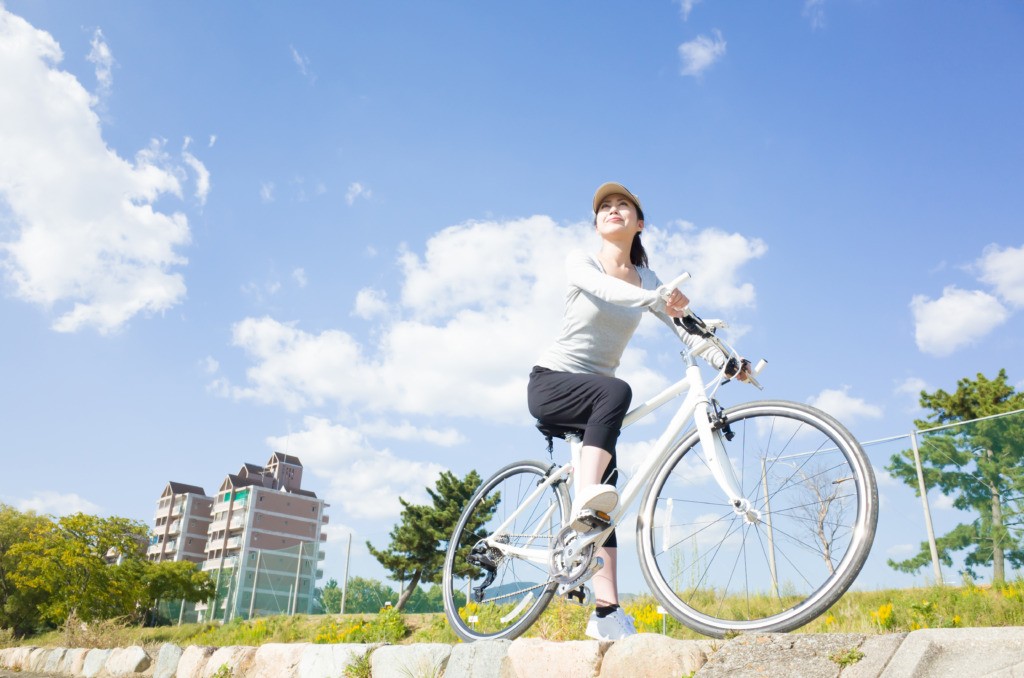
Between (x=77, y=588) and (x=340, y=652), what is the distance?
2000cm

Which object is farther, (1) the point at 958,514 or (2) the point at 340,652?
(1) the point at 958,514

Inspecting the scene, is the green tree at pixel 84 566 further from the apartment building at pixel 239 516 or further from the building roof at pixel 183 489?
the building roof at pixel 183 489

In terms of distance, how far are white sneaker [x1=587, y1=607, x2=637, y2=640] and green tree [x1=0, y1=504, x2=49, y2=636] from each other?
2768 centimetres

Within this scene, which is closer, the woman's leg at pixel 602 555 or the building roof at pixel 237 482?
the woman's leg at pixel 602 555

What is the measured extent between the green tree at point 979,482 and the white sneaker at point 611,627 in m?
3.22

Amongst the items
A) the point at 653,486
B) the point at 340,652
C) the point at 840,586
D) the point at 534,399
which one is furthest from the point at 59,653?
the point at 840,586

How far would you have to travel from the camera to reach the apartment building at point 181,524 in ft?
246

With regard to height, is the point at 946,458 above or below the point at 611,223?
below

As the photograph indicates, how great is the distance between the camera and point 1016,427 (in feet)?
20.4

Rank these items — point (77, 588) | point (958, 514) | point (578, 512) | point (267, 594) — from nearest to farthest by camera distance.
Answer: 1. point (578, 512)
2. point (958, 514)
3. point (267, 594)
4. point (77, 588)

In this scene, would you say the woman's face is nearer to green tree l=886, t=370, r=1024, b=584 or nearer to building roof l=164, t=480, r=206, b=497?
green tree l=886, t=370, r=1024, b=584

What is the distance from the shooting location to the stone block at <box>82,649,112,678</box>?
20.1 feet

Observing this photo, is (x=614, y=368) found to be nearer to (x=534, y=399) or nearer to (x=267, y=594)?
(x=534, y=399)

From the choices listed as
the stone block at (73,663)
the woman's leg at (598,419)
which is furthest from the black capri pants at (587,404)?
the stone block at (73,663)
